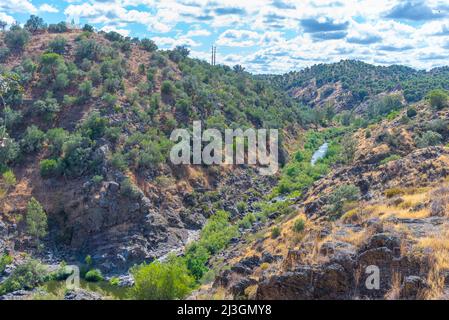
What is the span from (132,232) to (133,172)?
6.51m

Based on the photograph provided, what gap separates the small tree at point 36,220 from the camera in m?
32.6

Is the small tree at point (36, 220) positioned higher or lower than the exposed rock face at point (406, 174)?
lower

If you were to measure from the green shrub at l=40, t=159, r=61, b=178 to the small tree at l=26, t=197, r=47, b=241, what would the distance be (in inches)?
161

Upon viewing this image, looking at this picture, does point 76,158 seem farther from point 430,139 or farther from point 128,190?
point 430,139

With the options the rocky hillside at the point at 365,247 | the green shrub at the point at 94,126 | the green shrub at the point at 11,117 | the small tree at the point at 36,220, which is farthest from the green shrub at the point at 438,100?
the green shrub at the point at 11,117

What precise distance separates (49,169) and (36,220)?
220 inches

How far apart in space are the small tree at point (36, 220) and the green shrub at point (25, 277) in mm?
3292

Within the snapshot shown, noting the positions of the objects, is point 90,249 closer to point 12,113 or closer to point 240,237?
point 240,237

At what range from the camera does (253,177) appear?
49.9 m

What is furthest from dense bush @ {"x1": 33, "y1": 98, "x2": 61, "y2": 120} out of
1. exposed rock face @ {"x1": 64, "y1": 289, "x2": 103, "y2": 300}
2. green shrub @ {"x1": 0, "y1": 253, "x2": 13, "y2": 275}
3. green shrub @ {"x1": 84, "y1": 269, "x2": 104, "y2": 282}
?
exposed rock face @ {"x1": 64, "y1": 289, "x2": 103, "y2": 300}

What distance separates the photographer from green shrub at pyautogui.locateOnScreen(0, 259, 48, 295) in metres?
27.6

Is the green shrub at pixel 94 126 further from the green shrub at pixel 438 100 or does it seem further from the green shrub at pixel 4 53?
the green shrub at pixel 438 100

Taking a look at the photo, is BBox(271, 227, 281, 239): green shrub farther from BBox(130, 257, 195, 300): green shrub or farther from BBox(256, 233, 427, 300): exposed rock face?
BBox(256, 233, 427, 300): exposed rock face
